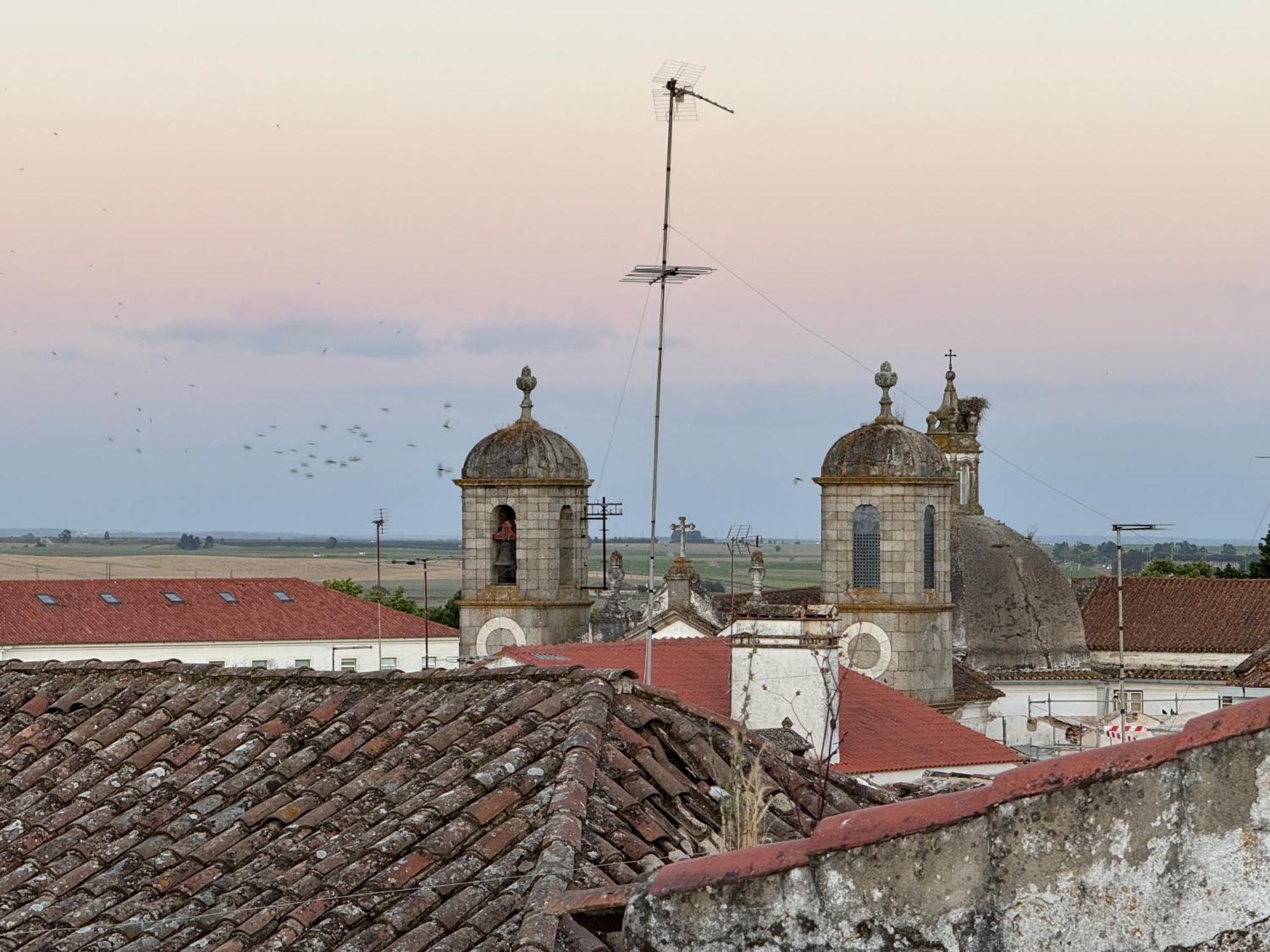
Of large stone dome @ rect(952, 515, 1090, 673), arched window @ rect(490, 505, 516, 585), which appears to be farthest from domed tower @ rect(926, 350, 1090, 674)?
arched window @ rect(490, 505, 516, 585)

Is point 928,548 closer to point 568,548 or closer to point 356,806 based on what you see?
point 568,548

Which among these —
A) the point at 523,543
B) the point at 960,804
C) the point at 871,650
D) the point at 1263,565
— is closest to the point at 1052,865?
the point at 960,804

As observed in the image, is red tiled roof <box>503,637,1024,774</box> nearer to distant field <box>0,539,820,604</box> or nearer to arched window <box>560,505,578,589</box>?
arched window <box>560,505,578,589</box>

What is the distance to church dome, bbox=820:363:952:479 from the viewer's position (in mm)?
39594

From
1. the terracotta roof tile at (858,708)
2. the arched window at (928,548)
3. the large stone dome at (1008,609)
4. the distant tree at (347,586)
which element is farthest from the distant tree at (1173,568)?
the terracotta roof tile at (858,708)

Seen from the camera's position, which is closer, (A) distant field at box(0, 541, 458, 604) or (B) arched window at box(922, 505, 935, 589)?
(B) arched window at box(922, 505, 935, 589)

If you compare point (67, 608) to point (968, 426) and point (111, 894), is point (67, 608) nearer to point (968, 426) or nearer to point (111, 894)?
point (968, 426)

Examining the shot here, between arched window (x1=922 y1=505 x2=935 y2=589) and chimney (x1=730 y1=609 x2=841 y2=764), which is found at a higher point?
arched window (x1=922 y1=505 x2=935 y2=589)

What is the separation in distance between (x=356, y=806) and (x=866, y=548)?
32.2m

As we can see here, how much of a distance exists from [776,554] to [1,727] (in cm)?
12621

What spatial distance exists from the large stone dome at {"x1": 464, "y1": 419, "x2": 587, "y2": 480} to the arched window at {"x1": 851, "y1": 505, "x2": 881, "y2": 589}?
20.3 feet

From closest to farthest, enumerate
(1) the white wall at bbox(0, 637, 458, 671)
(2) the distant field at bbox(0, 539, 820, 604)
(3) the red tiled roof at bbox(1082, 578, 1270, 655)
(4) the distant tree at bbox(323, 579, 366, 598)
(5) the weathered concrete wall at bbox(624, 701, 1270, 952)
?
(5) the weathered concrete wall at bbox(624, 701, 1270, 952), (3) the red tiled roof at bbox(1082, 578, 1270, 655), (1) the white wall at bbox(0, 637, 458, 671), (4) the distant tree at bbox(323, 579, 366, 598), (2) the distant field at bbox(0, 539, 820, 604)

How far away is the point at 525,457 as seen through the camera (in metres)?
42.0

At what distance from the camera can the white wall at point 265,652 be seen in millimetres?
55500
